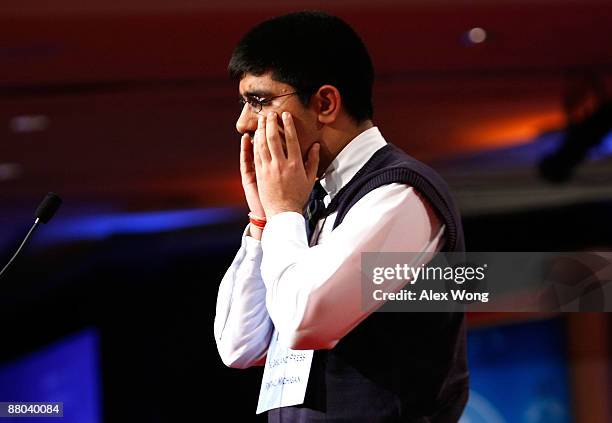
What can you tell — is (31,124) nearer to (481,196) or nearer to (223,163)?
(223,163)

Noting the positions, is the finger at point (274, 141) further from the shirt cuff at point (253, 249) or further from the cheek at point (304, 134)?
the shirt cuff at point (253, 249)

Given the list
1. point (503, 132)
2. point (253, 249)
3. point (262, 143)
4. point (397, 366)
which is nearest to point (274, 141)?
point (262, 143)

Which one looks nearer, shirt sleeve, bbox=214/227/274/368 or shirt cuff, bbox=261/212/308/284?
shirt cuff, bbox=261/212/308/284

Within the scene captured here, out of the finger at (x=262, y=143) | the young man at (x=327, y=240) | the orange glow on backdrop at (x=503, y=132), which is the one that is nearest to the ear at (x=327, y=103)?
the young man at (x=327, y=240)

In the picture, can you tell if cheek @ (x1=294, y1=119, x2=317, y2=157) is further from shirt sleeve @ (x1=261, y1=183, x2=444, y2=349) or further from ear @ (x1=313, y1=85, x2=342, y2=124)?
shirt sleeve @ (x1=261, y1=183, x2=444, y2=349)

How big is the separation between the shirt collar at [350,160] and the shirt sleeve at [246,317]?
7.2 inches

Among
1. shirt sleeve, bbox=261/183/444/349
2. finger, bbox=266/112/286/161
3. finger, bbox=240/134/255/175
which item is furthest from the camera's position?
finger, bbox=240/134/255/175

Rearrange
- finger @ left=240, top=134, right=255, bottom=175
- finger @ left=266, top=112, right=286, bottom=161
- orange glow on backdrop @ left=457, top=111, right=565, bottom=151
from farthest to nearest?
1. orange glow on backdrop @ left=457, top=111, right=565, bottom=151
2. finger @ left=240, top=134, right=255, bottom=175
3. finger @ left=266, top=112, right=286, bottom=161

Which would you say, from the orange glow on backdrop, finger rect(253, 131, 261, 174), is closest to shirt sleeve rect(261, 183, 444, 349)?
finger rect(253, 131, 261, 174)

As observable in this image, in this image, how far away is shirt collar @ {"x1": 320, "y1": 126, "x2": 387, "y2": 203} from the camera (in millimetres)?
1533

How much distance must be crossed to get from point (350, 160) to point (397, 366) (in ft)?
1.15

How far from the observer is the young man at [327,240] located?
4.41 ft

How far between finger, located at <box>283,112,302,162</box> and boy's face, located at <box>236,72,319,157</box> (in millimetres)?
32

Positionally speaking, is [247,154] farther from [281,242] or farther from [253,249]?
[281,242]
